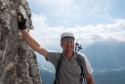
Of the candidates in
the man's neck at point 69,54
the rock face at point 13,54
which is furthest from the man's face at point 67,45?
the rock face at point 13,54

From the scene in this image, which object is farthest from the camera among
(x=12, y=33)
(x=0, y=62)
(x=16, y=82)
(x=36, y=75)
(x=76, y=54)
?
(x=36, y=75)

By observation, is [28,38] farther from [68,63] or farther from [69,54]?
[68,63]

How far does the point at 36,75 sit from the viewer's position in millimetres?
12250

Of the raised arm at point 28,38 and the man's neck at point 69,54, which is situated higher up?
the raised arm at point 28,38

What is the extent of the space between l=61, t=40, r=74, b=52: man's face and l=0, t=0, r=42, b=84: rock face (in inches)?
80.3

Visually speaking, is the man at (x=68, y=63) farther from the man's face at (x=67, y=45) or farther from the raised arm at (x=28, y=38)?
the raised arm at (x=28, y=38)

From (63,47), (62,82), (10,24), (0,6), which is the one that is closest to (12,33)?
(10,24)

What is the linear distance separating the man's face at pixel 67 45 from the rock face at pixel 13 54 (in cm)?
204

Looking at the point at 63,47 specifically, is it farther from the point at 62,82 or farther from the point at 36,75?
the point at 36,75

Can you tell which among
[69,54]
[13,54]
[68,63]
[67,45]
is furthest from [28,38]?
[68,63]

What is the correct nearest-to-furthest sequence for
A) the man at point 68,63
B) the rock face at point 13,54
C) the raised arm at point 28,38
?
1. the rock face at point 13,54
2. the man at point 68,63
3. the raised arm at point 28,38

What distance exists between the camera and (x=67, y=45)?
8.33 m

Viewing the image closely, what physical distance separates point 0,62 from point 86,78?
3147 millimetres

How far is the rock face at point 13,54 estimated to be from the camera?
816 centimetres
